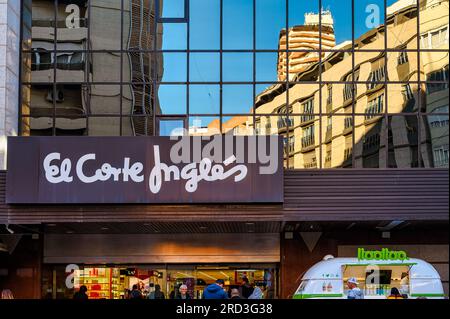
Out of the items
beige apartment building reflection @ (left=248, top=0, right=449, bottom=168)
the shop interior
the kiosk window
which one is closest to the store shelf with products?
beige apartment building reflection @ (left=248, top=0, right=449, bottom=168)

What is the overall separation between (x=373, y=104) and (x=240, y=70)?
4.45m

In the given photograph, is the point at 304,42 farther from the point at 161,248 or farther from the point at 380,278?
the point at 161,248

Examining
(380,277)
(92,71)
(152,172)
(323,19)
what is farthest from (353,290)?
(92,71)

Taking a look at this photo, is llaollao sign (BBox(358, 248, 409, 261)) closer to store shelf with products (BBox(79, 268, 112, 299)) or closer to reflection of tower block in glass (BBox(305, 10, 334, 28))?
reflection of tower block in glass (BBox(305, 10, 334, 28))

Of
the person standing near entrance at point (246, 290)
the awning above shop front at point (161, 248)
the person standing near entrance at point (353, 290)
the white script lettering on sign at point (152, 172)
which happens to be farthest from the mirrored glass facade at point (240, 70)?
the person standing near entrance at point (353, 290)

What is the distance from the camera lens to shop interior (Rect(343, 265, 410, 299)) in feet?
67.7

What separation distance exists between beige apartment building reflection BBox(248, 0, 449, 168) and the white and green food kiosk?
408cm

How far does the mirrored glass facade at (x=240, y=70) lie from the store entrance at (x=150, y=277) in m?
4.73

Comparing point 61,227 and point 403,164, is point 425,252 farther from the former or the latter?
point 61,227

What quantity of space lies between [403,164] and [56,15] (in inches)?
479

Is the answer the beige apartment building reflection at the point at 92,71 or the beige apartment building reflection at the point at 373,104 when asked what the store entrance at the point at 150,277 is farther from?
the beige apartment building reflection at the point at 92,71

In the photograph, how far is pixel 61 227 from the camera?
79.9ft

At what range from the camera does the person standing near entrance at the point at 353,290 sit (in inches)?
725

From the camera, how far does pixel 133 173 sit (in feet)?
72.4
